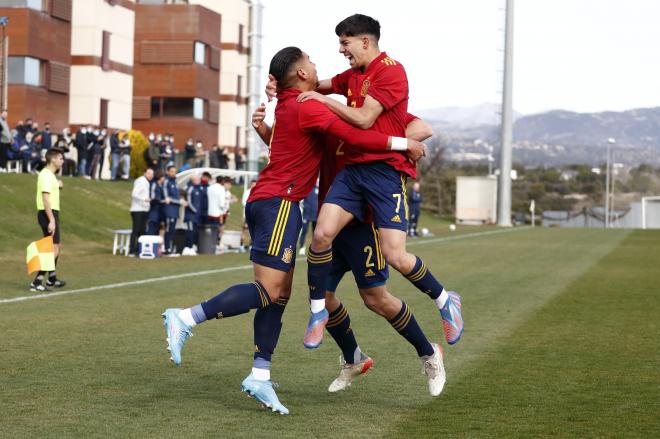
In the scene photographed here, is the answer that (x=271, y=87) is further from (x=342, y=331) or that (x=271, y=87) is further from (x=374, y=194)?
(x=342, y=331)

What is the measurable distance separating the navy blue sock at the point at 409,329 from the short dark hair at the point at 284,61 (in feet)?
5.48

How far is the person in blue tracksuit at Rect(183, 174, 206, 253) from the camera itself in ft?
87.9

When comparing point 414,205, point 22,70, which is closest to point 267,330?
point 414,205

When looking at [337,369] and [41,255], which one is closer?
[337,369]

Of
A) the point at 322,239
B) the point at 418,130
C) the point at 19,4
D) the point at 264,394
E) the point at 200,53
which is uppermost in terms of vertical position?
the point at 200,53

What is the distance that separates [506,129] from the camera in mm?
65625

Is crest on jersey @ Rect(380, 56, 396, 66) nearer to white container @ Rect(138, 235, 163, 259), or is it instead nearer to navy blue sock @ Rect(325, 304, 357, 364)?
navy blue sock @ Rect(325, 304, 357, 364)

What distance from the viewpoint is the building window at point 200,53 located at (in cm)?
6600

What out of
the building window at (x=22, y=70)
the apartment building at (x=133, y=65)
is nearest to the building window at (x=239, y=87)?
the apartment building at (x=133, y=65)

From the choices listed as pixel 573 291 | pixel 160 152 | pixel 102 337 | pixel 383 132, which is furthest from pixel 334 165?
pixel 160 152

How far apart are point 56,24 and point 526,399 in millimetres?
46468

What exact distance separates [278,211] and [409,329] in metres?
1.21

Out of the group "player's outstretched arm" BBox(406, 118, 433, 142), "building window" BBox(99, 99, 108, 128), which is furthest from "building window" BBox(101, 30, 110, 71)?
"player's outstretched arm" BBox(406, 118, 433, 142)

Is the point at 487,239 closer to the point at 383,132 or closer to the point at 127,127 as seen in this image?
the point at 127,127
